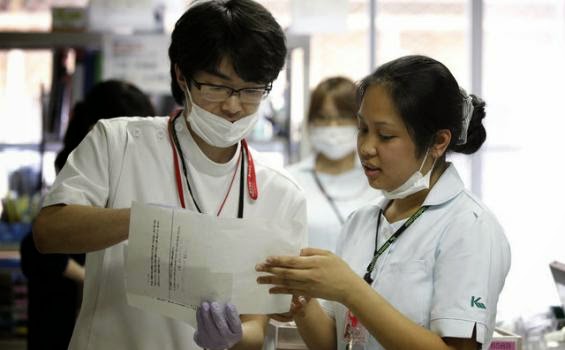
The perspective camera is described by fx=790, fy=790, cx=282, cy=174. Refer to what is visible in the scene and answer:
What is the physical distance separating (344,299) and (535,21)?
3500 mm

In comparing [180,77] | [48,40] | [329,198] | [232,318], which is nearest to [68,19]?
[48,40]

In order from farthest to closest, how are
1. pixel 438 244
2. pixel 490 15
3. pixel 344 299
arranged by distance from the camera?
1. pixel 490 15
2. pixel 438 244
3. pixel 344 299

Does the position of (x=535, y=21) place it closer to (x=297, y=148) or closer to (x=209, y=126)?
(x=297, y=148)

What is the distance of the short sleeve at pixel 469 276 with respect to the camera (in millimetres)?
1448

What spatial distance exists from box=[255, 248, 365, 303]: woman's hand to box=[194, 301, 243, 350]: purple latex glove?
0.33ft

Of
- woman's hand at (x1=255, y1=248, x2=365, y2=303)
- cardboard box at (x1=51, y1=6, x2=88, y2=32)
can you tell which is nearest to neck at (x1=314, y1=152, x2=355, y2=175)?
cardboard box at (x1=51, y1=6, x2=88, y2=32)

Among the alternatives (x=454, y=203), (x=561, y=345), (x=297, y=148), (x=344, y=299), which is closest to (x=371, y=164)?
(x=454, y=203)

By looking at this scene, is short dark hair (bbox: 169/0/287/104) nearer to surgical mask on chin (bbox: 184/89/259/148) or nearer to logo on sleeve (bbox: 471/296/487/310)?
surgical mask on chin (bbox: 184/89/259/148)

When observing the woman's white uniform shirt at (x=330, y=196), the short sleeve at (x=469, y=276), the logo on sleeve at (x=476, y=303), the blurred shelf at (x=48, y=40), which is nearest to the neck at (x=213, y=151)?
the short sleeve at (x=469, y=276)

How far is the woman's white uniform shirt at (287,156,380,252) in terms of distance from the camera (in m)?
3.13

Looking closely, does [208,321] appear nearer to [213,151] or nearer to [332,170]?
[213,151]

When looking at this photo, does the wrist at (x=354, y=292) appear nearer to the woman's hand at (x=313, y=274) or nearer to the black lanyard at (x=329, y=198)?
the woman's hand at (x=313, y=274)

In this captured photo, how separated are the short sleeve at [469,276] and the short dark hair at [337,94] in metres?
1.71

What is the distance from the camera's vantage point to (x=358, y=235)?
5.72ft
